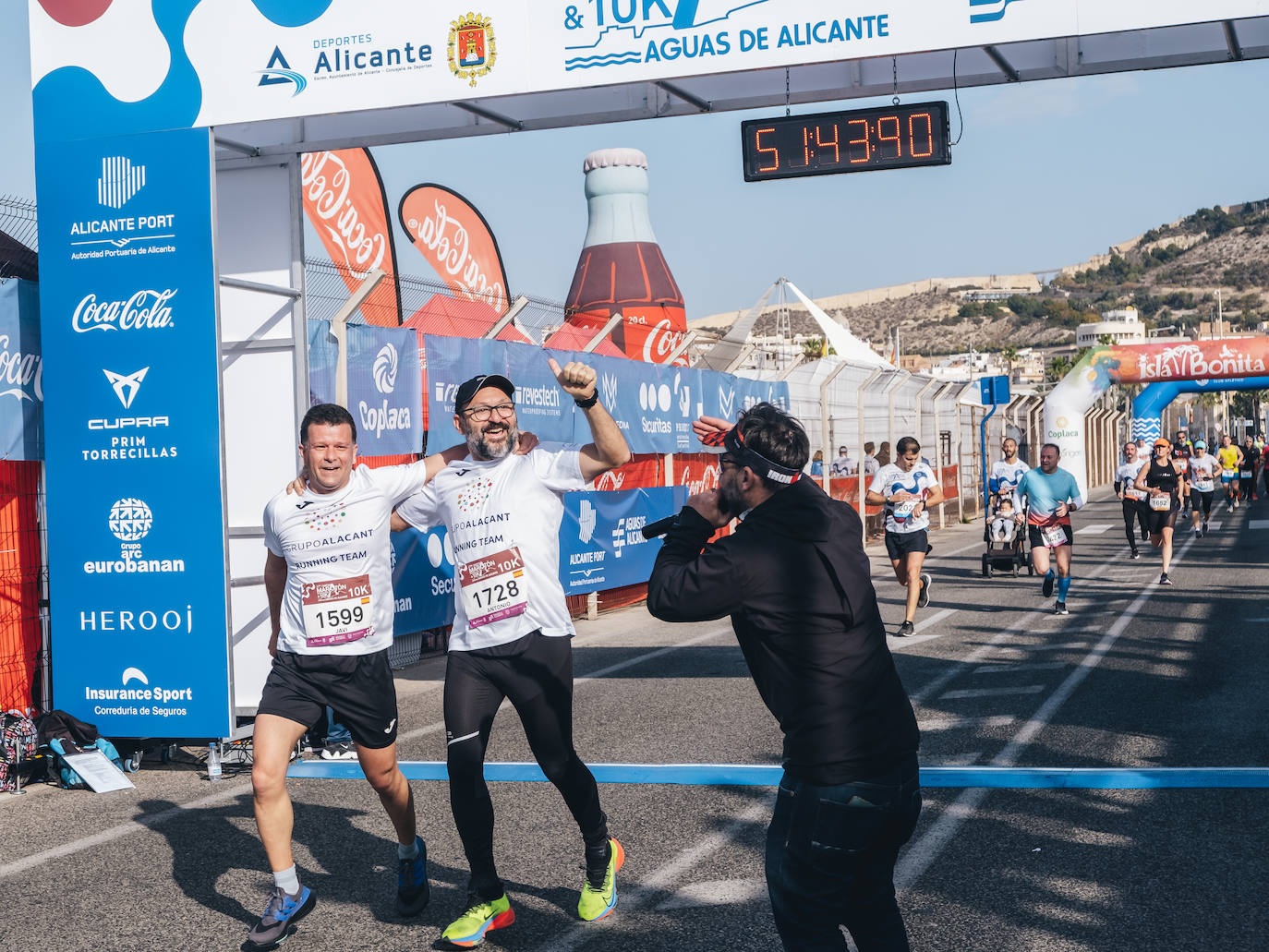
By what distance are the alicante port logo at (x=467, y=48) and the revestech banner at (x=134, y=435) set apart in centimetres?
167

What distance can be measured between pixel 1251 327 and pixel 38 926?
211 meters

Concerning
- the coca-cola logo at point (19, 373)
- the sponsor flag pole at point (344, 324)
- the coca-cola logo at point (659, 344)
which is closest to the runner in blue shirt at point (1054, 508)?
the coca-cola logo at point (659, 344)

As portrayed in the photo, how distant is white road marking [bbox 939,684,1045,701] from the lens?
920cm

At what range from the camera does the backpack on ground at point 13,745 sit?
296 inches

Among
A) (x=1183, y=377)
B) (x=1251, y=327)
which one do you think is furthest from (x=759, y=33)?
(x=1251, y=327)

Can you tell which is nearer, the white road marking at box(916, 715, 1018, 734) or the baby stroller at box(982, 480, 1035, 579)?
the white road marking at box(916, 715, 1018, 734)

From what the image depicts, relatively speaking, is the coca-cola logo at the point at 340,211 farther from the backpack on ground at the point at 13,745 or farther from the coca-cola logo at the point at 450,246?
the backpack on ground at the point at 13,745

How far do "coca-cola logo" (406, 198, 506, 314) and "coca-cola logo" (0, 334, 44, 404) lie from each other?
687cm

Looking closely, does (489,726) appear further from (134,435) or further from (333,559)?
(134,435)

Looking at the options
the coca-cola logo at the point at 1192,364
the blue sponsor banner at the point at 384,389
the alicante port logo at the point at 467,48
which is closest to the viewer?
the alicante port logo at the point at 467,48

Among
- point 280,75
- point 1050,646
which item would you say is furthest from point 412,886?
point 1050,646

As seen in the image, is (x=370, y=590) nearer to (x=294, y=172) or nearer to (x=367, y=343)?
(x=294, y=172)

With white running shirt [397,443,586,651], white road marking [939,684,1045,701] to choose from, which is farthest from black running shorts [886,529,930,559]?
white running shirt [397,443,586,651]

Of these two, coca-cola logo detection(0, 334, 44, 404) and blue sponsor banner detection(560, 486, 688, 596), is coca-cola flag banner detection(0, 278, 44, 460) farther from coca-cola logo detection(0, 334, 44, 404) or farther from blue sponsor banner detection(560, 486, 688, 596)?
blue sponsor banner detection(560, 486, 688, 596)
